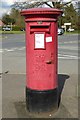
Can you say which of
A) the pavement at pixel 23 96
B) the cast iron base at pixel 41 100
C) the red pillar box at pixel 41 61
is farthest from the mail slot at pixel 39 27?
the pavement at pixel 23 96

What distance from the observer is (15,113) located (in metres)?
5.71

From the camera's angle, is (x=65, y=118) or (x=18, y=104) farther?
(x=18, y=104)

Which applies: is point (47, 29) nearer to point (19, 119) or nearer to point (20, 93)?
point (19, 119)

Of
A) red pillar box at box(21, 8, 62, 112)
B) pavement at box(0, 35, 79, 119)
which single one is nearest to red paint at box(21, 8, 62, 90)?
red pillar box at box(21, 8, 62, 112)

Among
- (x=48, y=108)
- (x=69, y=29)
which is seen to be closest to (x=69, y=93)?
(x=48, y=108)

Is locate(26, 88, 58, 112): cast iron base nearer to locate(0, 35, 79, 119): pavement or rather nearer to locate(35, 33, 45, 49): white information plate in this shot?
locate(0, 35, 79, 119): pavement

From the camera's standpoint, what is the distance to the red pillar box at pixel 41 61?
5.60 meters

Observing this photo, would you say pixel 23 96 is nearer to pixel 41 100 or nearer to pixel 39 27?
pixel 41 100

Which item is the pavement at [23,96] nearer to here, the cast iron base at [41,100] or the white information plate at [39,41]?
the cast iron base at [41,100]

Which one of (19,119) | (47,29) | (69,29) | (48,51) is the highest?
(69,29)

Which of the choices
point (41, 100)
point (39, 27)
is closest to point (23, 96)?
point (41, 100)

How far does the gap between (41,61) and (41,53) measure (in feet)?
0.48

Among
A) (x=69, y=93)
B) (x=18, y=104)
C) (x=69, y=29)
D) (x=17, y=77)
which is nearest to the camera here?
(x=18, y=104)

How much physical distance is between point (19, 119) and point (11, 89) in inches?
89.2
